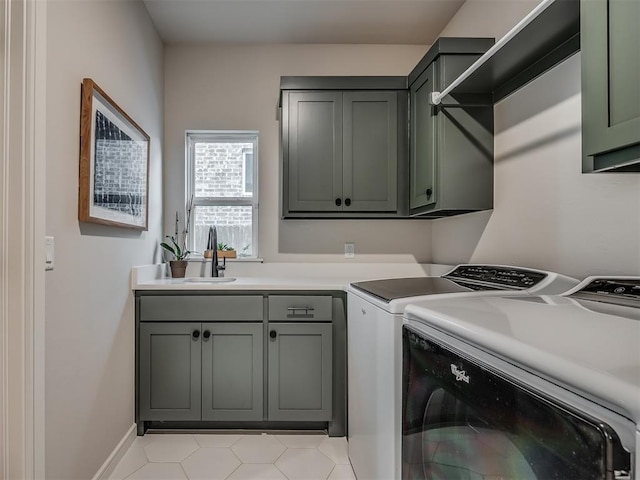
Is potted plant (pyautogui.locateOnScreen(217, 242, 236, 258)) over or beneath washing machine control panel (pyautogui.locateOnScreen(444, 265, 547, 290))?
over

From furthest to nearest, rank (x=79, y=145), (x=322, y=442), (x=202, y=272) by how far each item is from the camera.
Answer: (x=202, y=272) → (x=322, y=442) → (x=79, y=145)

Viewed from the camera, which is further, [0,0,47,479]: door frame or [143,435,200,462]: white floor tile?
[143,435,200,462]: white floor tile

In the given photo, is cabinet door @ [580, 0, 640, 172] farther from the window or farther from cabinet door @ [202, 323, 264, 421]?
the window

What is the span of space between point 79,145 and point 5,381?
915mm

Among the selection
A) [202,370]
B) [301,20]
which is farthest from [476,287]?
[301,20]

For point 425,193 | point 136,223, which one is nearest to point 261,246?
point 136,223

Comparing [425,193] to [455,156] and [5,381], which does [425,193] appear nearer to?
[455,156]

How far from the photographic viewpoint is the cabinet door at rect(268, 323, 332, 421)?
2.17m

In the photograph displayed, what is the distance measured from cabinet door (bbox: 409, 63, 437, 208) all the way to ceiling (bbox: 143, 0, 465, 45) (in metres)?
0.53

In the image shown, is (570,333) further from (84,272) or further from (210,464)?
(210,464)

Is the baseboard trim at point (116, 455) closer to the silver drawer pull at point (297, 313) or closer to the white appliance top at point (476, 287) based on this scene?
the silver drawer pull at point (297, 313)

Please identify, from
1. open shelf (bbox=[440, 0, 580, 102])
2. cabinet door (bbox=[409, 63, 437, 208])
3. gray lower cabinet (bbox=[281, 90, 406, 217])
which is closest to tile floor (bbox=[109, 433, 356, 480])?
gray lower cabinet (bbox=[281, 90, 406, 217])

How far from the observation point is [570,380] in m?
0.50

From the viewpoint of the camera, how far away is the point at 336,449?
2.06 m
